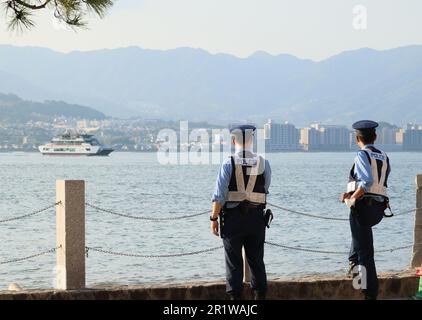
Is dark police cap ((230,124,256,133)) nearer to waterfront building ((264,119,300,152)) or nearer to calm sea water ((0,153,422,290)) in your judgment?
calm sea water ((0,153,422,290))

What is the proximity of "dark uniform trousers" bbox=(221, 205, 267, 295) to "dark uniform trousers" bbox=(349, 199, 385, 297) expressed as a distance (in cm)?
96

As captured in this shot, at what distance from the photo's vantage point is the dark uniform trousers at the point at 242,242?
27.4ft

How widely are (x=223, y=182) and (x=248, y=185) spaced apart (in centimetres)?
25

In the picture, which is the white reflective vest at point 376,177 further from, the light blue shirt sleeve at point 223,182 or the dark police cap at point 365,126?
the light blue shirt sleeve at point 223,182

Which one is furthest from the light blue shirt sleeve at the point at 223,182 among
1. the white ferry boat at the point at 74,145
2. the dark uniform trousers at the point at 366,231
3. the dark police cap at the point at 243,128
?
the white ferry boat at the point at 74,145

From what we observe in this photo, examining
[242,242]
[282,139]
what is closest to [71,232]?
[242,242]

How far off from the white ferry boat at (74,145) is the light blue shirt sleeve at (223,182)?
138 m

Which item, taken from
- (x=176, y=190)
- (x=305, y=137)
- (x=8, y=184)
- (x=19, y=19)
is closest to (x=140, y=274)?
(x=19, y=19)

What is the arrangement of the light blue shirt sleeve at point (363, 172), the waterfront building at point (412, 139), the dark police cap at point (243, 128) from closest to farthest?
the dark police cap at point (243, 128), the light blue shirt sleeve at point (363, 172), the waterfront building at point (412, 139)

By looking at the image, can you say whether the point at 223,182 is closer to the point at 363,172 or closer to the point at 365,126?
the point at 363,172

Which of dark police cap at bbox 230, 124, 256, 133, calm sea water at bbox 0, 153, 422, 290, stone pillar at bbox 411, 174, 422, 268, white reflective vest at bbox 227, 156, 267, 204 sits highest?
dark police cap at bbox 230, 124, 256, 133

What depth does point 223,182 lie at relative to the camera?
829cm

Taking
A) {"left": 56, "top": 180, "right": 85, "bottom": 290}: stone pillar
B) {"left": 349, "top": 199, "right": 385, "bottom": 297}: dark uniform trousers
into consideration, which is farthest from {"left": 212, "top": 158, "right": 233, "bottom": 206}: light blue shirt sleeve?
{"left": 56, "top": 180, "right": 85, "bottom": 290}: stone pillar

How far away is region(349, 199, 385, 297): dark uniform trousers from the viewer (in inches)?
347
